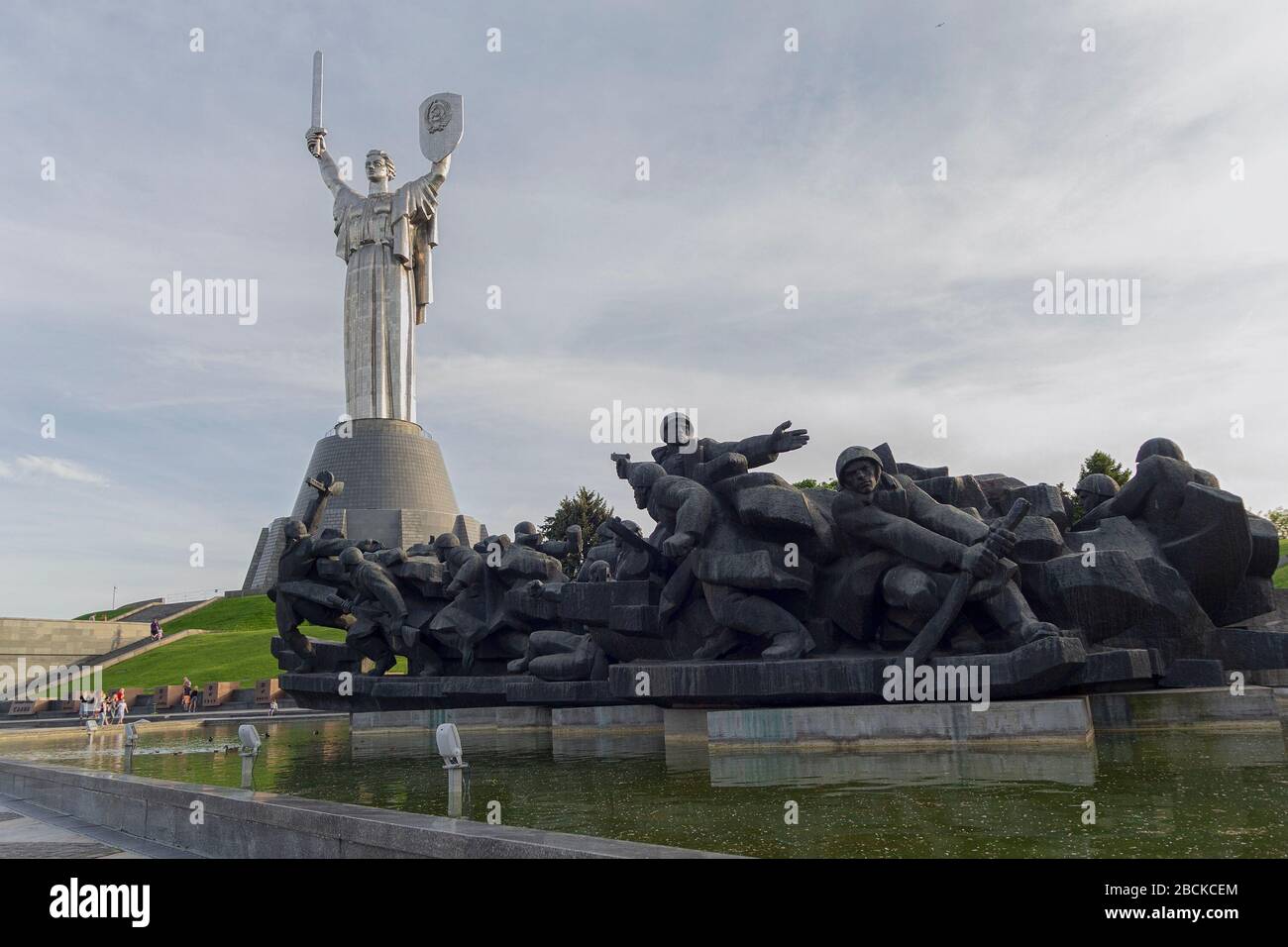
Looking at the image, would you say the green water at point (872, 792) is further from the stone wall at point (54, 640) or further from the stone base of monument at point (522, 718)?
the stone wall at point (54, 640)

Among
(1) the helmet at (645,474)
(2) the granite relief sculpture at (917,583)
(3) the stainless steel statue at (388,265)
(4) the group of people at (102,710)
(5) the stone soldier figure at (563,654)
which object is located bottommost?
(4) the group of people at (102,710)

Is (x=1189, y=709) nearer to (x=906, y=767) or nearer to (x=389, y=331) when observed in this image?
(x=906, y=767)

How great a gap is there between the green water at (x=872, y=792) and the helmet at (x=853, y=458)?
310 centimetres

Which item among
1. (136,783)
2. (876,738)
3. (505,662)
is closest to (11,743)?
(505,662)

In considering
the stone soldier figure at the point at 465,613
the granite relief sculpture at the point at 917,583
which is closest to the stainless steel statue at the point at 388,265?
the stone soldier figure at the point at 465,613

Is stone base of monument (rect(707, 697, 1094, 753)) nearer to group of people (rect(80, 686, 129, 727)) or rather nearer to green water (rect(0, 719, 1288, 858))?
green water (rect(0, 719, 1288, 858))

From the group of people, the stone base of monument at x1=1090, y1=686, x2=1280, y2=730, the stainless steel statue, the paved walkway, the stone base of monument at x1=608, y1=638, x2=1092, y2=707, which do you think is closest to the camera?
the paved walkway

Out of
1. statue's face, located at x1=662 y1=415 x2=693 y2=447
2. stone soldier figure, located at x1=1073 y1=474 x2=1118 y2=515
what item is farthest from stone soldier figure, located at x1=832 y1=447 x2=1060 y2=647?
stone soldier figure, located at x1=1073 y1=474 x2=1118 y2=515

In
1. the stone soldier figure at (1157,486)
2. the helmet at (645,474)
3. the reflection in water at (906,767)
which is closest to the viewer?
the reflection in water at (906,767)

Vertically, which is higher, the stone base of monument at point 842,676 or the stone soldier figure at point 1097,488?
the stone soldier figure at point 1097,488

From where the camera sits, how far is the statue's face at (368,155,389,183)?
5480 centimetres

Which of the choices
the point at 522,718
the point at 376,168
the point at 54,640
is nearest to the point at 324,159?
the point at 376,168

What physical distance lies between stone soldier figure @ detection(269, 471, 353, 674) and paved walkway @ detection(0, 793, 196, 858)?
34.4 feet

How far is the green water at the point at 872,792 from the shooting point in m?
Result: 5.11
